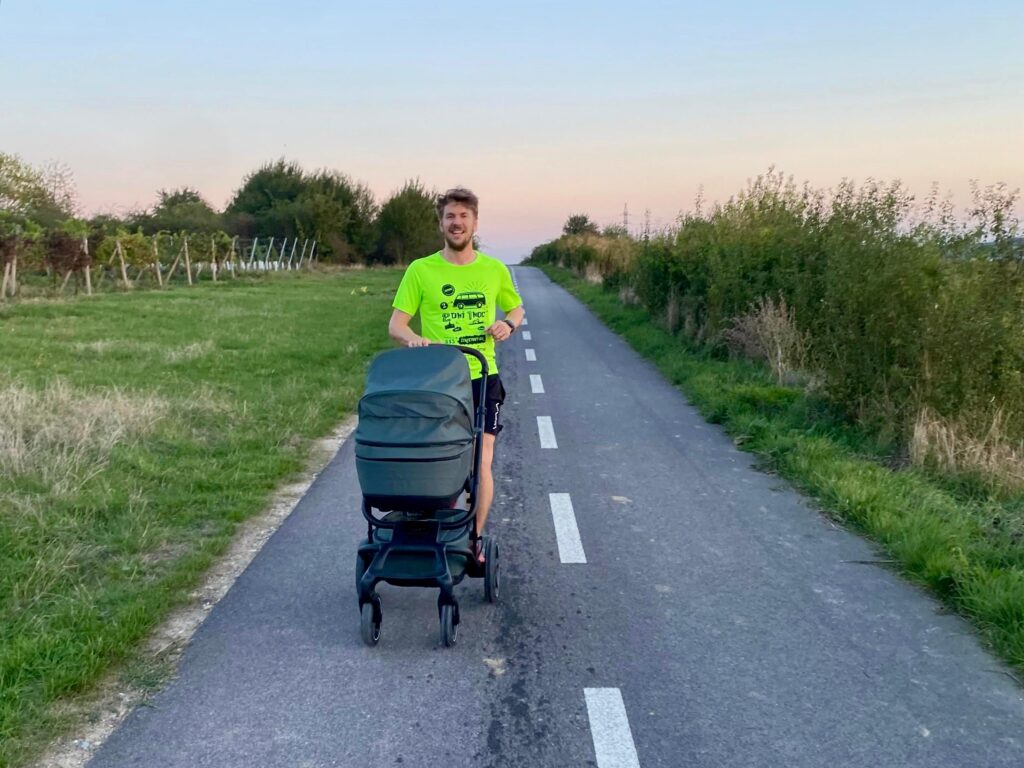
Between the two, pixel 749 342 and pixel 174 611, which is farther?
pixel 749 342

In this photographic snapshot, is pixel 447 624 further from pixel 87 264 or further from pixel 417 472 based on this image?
pixel 87 264

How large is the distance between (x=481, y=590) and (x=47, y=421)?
4.99 m

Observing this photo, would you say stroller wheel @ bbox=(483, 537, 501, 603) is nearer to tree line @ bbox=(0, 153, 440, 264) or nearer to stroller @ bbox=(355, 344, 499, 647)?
stroller @ bbox=(355, 344, 499, 647)

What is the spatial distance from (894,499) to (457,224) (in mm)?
3886

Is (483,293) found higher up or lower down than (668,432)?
higher up

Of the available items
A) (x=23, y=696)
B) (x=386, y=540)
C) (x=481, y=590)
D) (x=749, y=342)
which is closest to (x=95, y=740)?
(x=23, y=696)

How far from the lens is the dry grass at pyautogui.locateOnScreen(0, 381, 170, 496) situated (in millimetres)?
6257

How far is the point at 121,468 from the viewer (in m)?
6.59

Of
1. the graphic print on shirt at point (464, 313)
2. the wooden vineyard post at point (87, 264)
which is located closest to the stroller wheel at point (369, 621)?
the graphic print on shirt at point (464, 313)

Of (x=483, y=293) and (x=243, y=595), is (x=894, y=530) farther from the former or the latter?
(x=243, y=595)

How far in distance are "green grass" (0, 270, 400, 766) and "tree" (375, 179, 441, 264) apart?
3994 centimetres

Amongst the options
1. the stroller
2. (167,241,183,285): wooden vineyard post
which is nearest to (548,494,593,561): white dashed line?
the stroller

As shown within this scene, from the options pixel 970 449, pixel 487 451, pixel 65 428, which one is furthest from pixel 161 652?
pixel 970 449

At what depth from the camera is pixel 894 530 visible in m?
5.47
